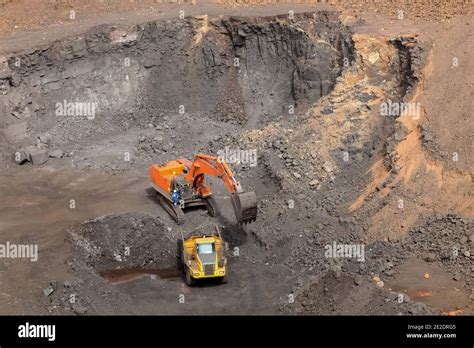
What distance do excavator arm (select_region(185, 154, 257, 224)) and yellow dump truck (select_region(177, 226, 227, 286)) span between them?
1.03 meters

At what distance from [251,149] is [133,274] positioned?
618cm

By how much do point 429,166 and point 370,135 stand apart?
2.45 meters

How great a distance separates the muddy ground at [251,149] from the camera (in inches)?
690

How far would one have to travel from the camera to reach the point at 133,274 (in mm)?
19141

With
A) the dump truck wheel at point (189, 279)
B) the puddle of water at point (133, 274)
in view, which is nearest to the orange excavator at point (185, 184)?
the puddle of water at point (133, 274)

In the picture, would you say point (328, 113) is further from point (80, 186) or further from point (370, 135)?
point (80, 186)

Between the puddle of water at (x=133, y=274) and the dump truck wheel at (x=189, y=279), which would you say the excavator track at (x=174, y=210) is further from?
the dump truck wheel at (x=189, y=279)

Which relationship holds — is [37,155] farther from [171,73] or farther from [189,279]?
A: [189,279]

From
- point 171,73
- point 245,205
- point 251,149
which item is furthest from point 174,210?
point 171,73

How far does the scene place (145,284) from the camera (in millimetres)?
18469

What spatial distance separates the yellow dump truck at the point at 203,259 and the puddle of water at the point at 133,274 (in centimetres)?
80

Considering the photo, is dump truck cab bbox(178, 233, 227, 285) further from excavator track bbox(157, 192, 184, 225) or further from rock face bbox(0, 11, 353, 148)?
rock face bbox(0, 11, 353, 148)

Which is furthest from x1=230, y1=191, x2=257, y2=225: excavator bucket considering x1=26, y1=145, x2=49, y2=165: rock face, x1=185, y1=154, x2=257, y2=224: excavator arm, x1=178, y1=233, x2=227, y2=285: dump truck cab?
x1=26, y1=145, x2=49, y2=165: rock face

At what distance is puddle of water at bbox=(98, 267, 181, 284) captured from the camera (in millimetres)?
18875
